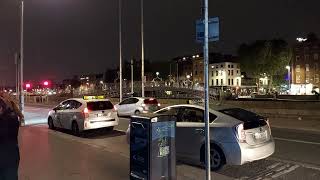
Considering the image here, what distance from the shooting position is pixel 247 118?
1022 cm

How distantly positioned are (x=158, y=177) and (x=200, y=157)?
2.98 m

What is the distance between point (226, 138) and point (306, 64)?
113 meters

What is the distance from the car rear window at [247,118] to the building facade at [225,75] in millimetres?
140376

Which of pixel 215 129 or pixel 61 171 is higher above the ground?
pixel 215 129

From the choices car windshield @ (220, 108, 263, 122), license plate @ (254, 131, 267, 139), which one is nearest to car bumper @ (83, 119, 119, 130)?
car windshield @ (220, 108, 263, 122)

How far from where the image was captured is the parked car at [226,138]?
973cm

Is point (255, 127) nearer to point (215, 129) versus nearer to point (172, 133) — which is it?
point (215, 129)

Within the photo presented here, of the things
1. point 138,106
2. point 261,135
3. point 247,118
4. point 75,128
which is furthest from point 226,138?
point 138,106

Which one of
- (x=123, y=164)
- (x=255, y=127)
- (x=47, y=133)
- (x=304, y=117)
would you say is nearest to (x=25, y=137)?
(x=47, y=133)

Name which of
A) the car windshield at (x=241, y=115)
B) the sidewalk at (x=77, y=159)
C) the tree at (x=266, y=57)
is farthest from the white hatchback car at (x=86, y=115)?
the tree at (x=266, y=57)

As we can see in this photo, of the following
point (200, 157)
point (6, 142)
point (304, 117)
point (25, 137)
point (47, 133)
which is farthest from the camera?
point (304, 117)

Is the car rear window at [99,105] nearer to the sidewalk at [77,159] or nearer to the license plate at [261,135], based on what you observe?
the sidewalk at [77,159]

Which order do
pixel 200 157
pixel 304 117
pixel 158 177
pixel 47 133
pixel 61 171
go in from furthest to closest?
pixel 304 117, pixel 47 133, pixel 200 157, pixel 61 171, pixel 158 177

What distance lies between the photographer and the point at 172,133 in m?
7.87
